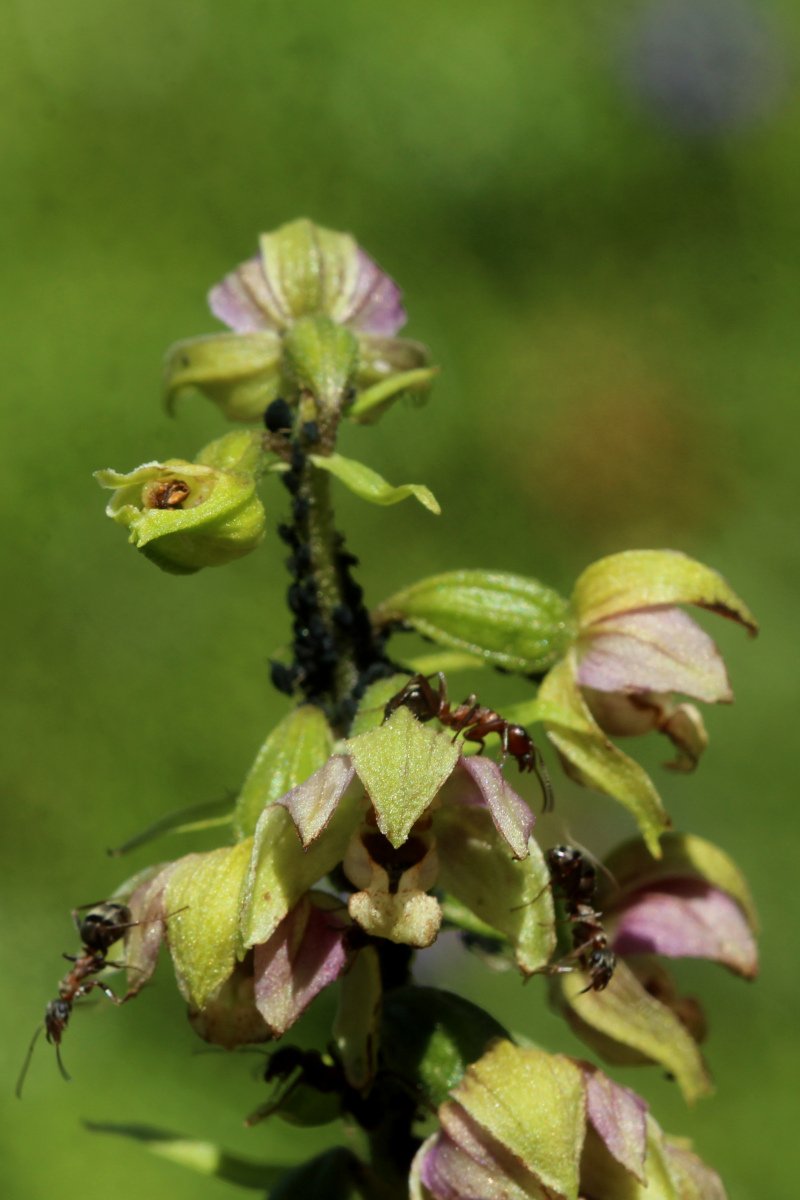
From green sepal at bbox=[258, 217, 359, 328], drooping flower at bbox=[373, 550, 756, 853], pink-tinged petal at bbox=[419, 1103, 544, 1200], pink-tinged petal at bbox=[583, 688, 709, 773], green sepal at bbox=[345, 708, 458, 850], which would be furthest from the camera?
green sepal at bbox=[258, 217, 359, 328]

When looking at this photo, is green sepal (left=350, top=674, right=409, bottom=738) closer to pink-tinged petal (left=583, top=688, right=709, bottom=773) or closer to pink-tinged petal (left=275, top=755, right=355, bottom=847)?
pink-tinged petal (left=275, top=755, right=355, bottom=847)

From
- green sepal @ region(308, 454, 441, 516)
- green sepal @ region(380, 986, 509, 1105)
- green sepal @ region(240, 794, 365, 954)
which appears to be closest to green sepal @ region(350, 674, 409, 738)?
green sepal @ region(240, 794, 365, 954)

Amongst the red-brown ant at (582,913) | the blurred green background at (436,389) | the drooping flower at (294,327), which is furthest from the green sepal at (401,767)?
the blurred green background at (436,389)

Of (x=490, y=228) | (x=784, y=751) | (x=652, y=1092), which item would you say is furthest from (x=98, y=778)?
(x=490, y=228)

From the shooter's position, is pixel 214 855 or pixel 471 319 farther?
pixel 471 319

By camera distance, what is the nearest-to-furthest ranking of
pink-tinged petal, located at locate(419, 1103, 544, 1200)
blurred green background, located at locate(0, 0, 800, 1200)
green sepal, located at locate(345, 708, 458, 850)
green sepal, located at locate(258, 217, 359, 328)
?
green sepal, located at locate(345, 708, 458, 850) → pink-tinged petal, located at locate(419, 1103, 544, 1200) → green sepal, located at locate(258, 217, 359, 328) → blurred green background, located at locate(0, 0, 800, 1200)

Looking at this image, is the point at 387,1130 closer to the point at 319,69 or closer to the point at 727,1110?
the point at 727,1110
